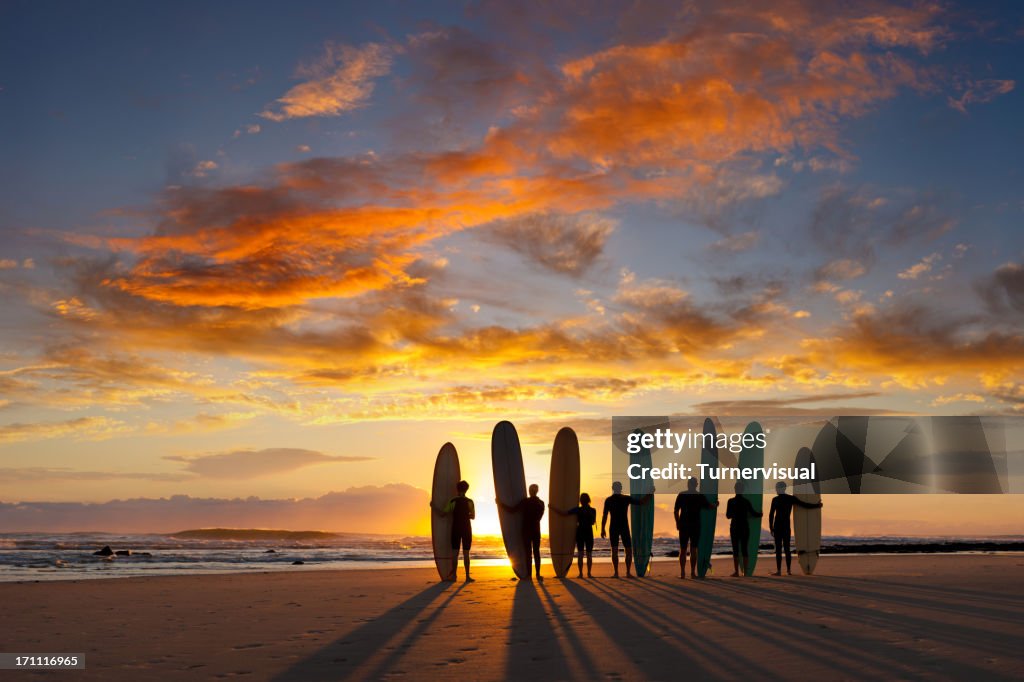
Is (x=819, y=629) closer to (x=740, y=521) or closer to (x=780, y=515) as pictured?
(x=740, y=521)

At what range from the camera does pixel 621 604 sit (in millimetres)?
10461

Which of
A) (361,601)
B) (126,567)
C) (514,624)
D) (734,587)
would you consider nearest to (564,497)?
(734,587)

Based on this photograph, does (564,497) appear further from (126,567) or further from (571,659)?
(126,567)

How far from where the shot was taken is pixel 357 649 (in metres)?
7.13

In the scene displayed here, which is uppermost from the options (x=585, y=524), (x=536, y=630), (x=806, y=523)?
(x=585, y=524)

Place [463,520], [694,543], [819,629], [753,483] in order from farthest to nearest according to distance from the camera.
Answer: [753,483]
[694,543]
[463,520]
[819,629]

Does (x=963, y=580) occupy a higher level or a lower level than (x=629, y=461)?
lower

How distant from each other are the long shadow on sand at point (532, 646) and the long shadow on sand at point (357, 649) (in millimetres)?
928

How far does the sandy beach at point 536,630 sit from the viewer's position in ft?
20.2

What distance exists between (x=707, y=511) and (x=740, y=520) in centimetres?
70

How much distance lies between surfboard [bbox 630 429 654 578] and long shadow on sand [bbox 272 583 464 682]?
6.82 meters

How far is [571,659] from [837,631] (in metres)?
2.81

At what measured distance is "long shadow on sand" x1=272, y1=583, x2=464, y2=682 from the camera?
6.05 meters

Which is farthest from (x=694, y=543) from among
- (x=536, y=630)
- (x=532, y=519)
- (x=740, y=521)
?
(x=536, y=630)
